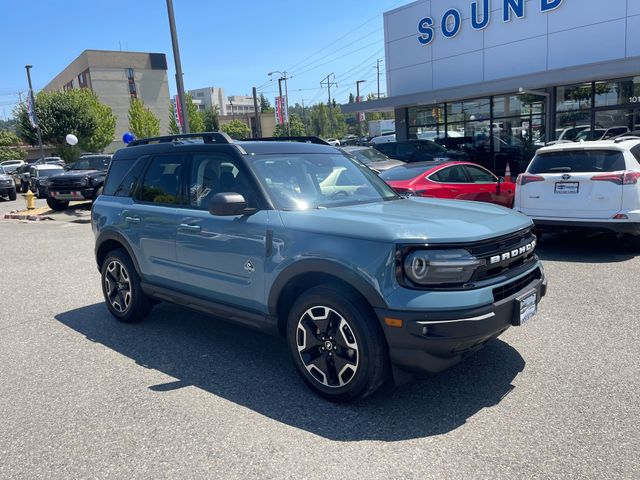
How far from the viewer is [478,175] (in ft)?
32.0

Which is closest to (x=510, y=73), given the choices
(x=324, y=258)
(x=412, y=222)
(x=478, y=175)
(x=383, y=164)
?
(x=383, y=164)

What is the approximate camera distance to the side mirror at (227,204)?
379 cm

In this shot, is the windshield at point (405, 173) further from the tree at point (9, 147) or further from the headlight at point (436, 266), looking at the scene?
the tree at point (9, 147)

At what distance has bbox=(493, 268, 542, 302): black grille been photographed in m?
3.35

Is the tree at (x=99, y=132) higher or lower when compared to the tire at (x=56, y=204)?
higher

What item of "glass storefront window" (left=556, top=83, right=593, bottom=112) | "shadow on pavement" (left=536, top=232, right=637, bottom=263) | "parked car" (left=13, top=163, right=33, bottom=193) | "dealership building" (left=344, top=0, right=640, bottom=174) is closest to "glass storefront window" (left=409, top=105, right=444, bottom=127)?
"dealership building" (left=344, top=0, right=640, bottom=174)

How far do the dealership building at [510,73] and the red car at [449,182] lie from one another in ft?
22.0

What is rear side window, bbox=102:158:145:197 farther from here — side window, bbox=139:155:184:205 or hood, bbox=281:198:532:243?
hood, bbox=281:198:532:243

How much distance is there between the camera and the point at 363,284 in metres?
3.26

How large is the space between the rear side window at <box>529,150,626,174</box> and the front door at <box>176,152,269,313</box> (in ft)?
18.3

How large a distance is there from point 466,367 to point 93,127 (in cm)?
4293

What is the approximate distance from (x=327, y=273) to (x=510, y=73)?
1623 cm

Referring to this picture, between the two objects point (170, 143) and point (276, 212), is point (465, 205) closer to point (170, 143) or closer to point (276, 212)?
point (276, 212)

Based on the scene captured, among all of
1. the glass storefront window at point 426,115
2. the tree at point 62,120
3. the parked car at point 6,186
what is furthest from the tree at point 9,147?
the glass storefront window at point 426,115
